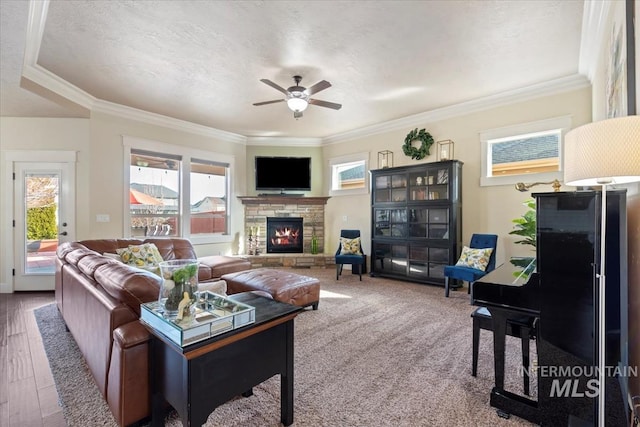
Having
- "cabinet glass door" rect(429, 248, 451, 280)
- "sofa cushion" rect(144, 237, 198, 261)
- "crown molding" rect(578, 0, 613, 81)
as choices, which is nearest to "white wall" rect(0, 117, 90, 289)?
"sofa cushion" rect(144, 237, 198, 261)

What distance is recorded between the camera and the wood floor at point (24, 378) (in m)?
1.84

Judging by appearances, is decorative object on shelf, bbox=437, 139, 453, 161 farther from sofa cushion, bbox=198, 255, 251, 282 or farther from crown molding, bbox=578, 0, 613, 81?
sofa cushion, bbox=198, 255, 251, 282

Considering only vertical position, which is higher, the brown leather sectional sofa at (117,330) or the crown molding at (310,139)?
the crown molding at (310,139)

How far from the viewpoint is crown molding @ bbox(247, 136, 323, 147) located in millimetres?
6844

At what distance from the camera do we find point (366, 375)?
7.36 feet

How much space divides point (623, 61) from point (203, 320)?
2790 mm

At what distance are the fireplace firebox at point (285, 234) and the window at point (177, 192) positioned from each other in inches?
36.2

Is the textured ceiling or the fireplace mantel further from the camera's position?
the fireplace mantel

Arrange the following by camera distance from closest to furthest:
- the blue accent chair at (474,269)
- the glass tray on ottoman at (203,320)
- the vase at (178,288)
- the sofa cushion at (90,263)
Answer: the glass tray on ottoman at (203,320) → the vase at (178,288) → the sofa cushion at (90,263) → the blue accent chair at (474,269)

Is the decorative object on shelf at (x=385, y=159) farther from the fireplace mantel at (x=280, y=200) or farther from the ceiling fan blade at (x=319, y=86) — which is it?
the ceiling fan blade at (x=319, y=86)

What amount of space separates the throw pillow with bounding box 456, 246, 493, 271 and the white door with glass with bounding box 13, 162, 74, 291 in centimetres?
588

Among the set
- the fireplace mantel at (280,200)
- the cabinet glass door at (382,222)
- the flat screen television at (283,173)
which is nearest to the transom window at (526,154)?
the cabinet glass door at (382,222)

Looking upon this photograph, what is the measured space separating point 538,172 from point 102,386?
5.22m

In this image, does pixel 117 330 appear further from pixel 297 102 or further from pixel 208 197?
pixel 208 197
